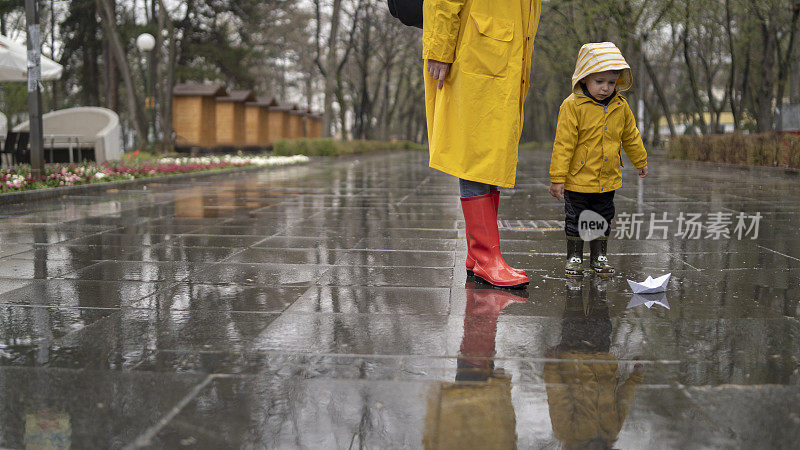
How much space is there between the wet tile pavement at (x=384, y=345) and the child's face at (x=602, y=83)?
3.66ft

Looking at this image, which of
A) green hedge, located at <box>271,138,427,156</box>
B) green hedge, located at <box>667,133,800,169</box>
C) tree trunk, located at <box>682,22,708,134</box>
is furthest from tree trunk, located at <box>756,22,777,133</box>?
green hedge, located at <box>271,138,427,156</box>

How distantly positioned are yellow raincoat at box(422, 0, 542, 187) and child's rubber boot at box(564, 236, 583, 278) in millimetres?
699

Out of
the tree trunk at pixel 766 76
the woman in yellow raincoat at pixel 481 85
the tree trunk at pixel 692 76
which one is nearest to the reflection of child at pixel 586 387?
the woman in yellow raincoat at pixel 481 85

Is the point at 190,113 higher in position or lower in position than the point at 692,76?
lower

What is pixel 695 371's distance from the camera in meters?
2.73

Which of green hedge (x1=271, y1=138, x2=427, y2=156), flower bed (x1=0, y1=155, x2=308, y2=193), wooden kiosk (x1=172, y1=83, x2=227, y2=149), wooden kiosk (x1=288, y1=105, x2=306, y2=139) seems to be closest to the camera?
flower bed (x1=0, y1=155, x2=308, y2=193)

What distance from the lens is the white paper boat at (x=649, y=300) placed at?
3840 mm

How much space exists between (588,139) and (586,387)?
2280mm

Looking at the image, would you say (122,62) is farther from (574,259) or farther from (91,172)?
(574,259)

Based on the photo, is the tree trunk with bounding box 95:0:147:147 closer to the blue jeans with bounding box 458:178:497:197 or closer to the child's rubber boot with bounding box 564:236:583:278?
the blue jeans with bounding box 458:178:497:197

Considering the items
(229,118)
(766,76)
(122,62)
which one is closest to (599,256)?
(766,76)

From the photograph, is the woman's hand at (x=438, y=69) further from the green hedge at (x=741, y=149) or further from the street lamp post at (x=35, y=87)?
the green hedge at (x=741, y=149)

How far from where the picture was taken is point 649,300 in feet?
12.9

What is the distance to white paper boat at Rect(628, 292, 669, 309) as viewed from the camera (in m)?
3.84
